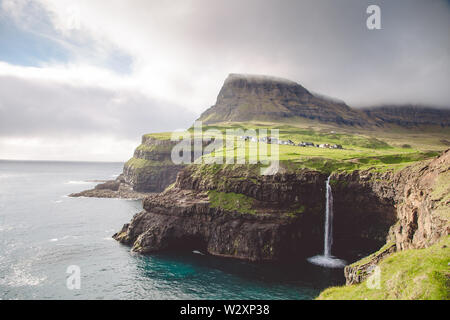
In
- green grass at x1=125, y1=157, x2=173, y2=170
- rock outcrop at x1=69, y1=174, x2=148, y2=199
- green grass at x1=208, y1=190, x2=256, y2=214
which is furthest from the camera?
green grass at x1=125, y1=157, x2=173, y2=170

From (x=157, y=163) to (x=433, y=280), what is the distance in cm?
16755

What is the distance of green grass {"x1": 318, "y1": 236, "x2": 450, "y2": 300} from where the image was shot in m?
20.3

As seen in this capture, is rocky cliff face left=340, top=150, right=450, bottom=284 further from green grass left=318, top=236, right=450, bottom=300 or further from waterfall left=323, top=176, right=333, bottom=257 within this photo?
green grass left=318, top=236, right=450, bottom=300

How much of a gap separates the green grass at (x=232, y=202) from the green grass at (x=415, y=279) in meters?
42.5

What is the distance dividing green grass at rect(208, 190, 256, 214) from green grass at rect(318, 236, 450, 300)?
42.5m

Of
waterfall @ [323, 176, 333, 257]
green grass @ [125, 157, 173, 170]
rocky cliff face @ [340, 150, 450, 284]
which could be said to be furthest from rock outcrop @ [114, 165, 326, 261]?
green grass @ [125, 157, 173, 170]

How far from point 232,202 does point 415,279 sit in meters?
52.4

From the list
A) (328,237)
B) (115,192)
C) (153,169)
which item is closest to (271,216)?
(328,237)

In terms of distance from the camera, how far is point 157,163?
178m

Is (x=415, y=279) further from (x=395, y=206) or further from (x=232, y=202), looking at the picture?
(x=232, y=202)

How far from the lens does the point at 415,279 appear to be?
22.0 metres
